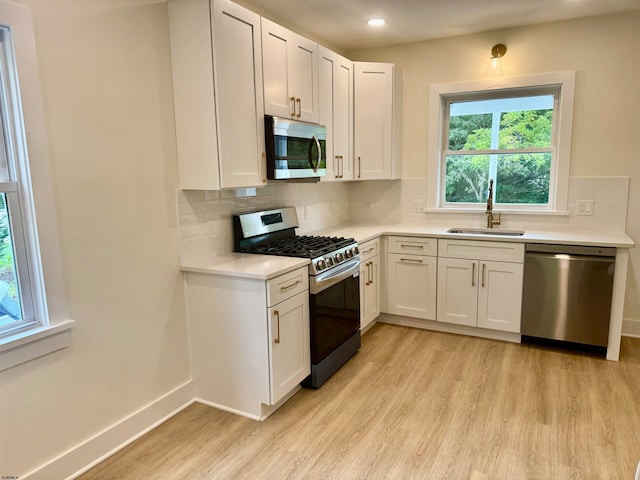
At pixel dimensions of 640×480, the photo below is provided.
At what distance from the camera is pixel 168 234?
2.45m

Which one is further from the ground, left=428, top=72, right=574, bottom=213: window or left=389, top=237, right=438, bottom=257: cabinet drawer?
left=428, top=72, right=574, bottom=213: window

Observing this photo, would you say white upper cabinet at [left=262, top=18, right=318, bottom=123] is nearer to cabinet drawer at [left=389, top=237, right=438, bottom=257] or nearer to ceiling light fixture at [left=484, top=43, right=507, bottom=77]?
cabinet drawer at [left=389, top=237, right=438, bottom=257]

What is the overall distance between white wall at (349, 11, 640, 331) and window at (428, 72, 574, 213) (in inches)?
4.2

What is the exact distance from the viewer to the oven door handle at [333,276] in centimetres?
265

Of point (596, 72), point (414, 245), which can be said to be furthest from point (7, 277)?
point (596, 72)

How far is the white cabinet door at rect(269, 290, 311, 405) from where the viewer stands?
2369 mm

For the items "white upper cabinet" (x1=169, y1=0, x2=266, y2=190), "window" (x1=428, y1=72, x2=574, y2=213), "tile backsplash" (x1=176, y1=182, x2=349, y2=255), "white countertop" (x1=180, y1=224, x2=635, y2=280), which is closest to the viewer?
"white upper cabinet" (x1=169, y1=0, x2=266, y2=190)

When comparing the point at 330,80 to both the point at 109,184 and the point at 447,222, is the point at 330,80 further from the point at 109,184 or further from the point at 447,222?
the point at 109,184

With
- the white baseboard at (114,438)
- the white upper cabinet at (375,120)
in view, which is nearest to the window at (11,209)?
the white baseboard at (114,438)

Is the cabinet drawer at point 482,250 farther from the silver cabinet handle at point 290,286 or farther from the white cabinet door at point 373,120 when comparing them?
the silver cabinet handle at point 290,286

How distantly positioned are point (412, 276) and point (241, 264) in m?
1.82

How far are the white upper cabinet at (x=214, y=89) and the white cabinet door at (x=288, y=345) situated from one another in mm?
788

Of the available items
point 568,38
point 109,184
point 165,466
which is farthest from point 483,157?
point 165,466

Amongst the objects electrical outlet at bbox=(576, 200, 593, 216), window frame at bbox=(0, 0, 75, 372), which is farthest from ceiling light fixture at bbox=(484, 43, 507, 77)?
window frame at bbox=(0, 0, 75, 372)
